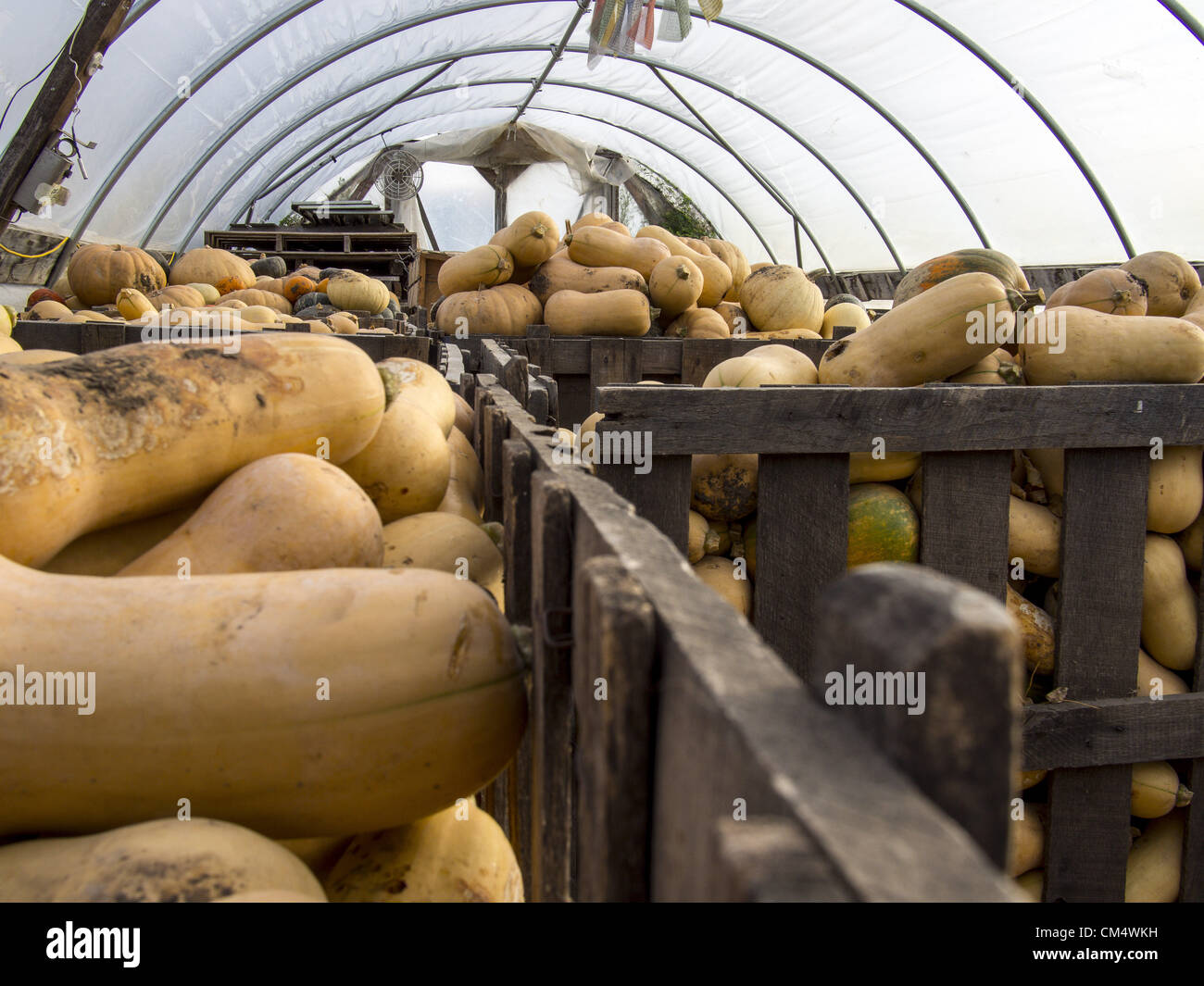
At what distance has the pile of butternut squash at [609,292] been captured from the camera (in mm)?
5254

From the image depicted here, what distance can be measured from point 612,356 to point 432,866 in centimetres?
366

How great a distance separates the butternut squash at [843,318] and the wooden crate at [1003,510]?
3.60 metres

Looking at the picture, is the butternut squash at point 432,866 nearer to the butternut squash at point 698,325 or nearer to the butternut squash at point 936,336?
the butternut squash at point 936,336

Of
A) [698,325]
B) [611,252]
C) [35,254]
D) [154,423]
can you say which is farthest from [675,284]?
[35,254]

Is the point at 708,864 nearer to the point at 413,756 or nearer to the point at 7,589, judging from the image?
the point at 413,756

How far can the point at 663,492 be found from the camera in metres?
2.40

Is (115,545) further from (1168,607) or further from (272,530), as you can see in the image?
(1168,607)

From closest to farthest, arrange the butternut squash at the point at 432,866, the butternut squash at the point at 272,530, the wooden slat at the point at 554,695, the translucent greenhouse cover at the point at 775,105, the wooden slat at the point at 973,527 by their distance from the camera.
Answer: the wooden slat at the point at 554,695
the butternut squash at the point at 432,866
the butternut squash at the point at 272,530
the wooden slat at the point at 973,527
the translucent greenhouse cover at the point at 775,105

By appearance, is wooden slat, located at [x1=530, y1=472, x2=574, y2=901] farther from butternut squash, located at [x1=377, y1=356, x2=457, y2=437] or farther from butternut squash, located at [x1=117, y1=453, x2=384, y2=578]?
butternut squash, located at [x1=377, y1=356, x2=457, y2=437]

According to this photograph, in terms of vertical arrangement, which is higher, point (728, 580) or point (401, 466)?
point (401, 466)

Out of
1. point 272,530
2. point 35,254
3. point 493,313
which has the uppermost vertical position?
point 35,254

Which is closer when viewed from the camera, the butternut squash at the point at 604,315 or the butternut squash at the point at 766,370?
the butternut squash at the point at 766,370

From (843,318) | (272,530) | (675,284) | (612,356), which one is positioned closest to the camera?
(272,530)

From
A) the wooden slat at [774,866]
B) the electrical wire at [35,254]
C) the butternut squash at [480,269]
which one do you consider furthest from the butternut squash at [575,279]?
the electrical wire at [35,254]
